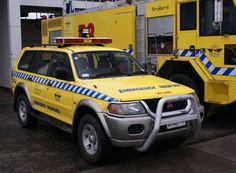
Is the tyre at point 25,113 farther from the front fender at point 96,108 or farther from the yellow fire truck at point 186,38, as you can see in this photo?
the yellow fire truck at point 186,38

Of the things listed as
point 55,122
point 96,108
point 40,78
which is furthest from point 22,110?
point 96,108

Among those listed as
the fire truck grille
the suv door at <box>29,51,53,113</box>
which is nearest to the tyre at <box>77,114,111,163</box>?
the fire truck grille

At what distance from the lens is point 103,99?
5.23 meters

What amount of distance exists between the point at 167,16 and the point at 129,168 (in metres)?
4.24

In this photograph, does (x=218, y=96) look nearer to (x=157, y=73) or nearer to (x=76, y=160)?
(x=157, y=73)

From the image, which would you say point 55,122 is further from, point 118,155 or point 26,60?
point 26,60

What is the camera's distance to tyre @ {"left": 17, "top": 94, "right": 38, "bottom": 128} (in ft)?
25.0

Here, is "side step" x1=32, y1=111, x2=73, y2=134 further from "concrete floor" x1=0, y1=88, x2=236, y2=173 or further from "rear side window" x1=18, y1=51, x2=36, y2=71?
"rear side window" x1=18, y1=51, x2=36, y2=71

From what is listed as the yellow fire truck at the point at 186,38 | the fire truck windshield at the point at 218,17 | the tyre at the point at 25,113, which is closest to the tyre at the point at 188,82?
the yellow fire truck at the point at 186,38

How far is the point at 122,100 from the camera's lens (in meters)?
5.03

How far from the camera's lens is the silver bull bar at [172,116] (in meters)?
5.07

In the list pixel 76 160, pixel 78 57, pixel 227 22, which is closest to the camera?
pixel 76 160

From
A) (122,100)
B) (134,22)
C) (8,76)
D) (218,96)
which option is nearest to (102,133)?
(122,100)

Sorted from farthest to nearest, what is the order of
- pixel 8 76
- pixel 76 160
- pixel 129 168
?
pixel 8 76, pixel 76 160, pixel 129 168
